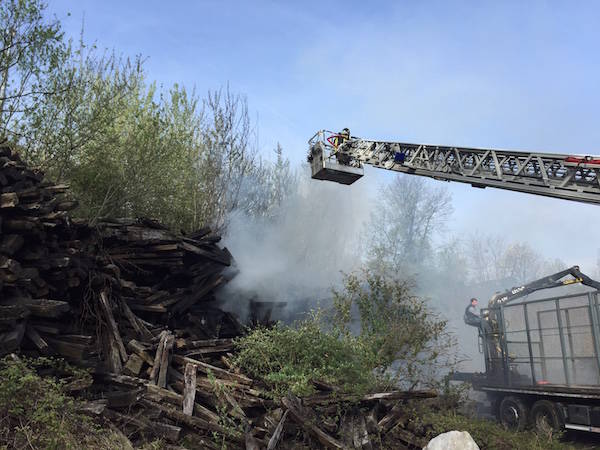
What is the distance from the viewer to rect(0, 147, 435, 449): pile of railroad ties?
7.01m

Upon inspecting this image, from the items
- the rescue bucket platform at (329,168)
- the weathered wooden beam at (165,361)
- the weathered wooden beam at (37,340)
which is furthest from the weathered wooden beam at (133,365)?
the rescue bucket platform at (329,168)

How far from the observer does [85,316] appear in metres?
8.72

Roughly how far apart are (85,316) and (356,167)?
7559 millimetres

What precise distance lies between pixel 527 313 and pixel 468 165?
433 centimetres

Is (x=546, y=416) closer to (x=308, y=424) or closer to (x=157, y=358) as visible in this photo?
(x=308, y=424)

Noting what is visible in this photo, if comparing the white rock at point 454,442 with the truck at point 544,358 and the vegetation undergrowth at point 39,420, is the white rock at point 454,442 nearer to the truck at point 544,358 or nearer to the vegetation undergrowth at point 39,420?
the vegetation undergrowth at point 39,420

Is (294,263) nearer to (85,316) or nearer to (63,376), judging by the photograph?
(85,316)

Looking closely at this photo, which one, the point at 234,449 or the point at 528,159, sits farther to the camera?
the point at 528,159

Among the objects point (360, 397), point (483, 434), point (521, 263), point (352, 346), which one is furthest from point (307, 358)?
point (521, 263)

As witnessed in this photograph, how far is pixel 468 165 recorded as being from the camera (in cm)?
1103

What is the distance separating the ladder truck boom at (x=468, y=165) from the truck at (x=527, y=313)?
2cm

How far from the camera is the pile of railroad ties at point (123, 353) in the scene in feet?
23.0

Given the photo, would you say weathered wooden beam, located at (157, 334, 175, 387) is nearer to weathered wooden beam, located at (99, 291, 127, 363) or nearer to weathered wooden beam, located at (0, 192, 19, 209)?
weathered wooden beam, located at (99, 291, 127, 363)

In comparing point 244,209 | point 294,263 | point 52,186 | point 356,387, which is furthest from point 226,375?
point 244,209
